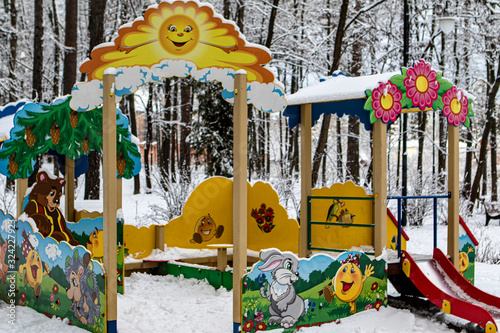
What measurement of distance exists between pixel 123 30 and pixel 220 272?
409 cm

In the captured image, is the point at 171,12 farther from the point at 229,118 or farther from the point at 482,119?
the point at 482,119

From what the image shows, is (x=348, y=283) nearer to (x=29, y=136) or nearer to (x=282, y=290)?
(x=282, y=290)

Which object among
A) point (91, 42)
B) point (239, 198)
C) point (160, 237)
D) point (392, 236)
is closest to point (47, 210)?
point (160, 237)

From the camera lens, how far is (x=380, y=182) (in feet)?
24.2

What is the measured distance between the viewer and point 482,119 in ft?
81.8

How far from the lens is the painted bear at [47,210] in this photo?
26.2ft

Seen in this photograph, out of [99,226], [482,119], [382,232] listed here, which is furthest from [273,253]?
[482,119]

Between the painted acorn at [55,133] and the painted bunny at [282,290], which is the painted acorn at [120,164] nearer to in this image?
the painted acorn at [55,133]

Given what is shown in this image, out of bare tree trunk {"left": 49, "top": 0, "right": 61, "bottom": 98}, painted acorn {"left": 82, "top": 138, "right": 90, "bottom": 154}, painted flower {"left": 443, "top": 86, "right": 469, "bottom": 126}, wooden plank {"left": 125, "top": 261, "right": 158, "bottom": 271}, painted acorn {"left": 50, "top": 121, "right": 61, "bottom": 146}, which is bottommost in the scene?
wooden plank {"left": 125, "top": 261, "right": 158, "bottom": 271}

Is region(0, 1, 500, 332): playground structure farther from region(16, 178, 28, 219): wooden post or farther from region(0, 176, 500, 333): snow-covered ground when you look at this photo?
region(0, 176, 500, 333): snow-covered ground

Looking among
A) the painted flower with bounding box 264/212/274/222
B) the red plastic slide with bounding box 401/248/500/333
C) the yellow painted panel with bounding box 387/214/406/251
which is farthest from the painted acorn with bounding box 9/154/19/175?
the yellow painted panel with bounding box 387/214/406/251

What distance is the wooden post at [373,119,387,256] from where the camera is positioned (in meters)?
7.33

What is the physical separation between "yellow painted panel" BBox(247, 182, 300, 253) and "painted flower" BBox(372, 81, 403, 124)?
123 inches

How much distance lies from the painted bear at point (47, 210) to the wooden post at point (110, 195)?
2.50 meters
